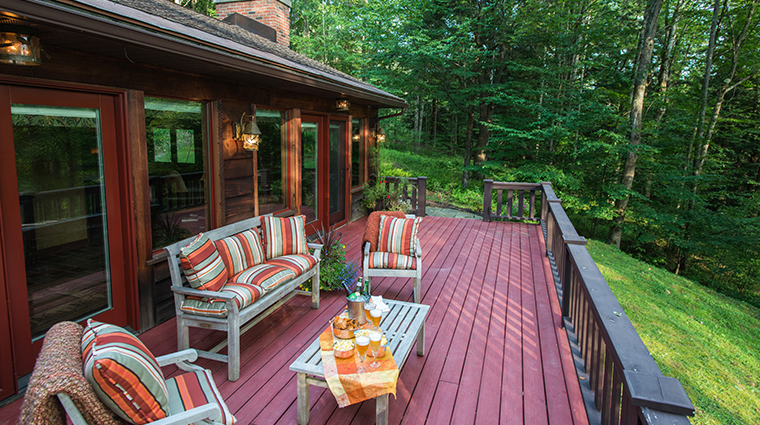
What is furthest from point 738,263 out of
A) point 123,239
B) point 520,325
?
point 123,239

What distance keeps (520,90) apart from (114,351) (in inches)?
515

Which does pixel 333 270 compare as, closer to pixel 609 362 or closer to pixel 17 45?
pixel 609 362

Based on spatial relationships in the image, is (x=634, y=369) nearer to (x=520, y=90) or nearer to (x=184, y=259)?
(x=184, y=259)

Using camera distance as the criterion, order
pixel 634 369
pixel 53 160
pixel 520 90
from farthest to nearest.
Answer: pixel 520 90
pixel 53 160
pixel 634 369

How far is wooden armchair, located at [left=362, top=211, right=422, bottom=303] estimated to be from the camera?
3861mm

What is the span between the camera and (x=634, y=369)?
4.99 ft

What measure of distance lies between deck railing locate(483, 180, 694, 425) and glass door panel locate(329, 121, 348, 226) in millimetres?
4021

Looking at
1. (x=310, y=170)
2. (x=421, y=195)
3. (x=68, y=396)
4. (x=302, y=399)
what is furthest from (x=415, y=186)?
(x=68, y=396)

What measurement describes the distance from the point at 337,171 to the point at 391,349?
4.94 m

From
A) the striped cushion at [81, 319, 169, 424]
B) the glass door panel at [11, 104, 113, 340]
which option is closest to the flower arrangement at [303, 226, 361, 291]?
the glass door panel at [11, 104, 113, 340]

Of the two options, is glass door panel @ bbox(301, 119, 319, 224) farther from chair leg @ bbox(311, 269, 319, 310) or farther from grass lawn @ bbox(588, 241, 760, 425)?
grass lawn @ bbox(588, 241, 760, 425)

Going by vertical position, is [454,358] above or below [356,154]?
below

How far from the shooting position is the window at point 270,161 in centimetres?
473

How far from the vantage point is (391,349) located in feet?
7.76
